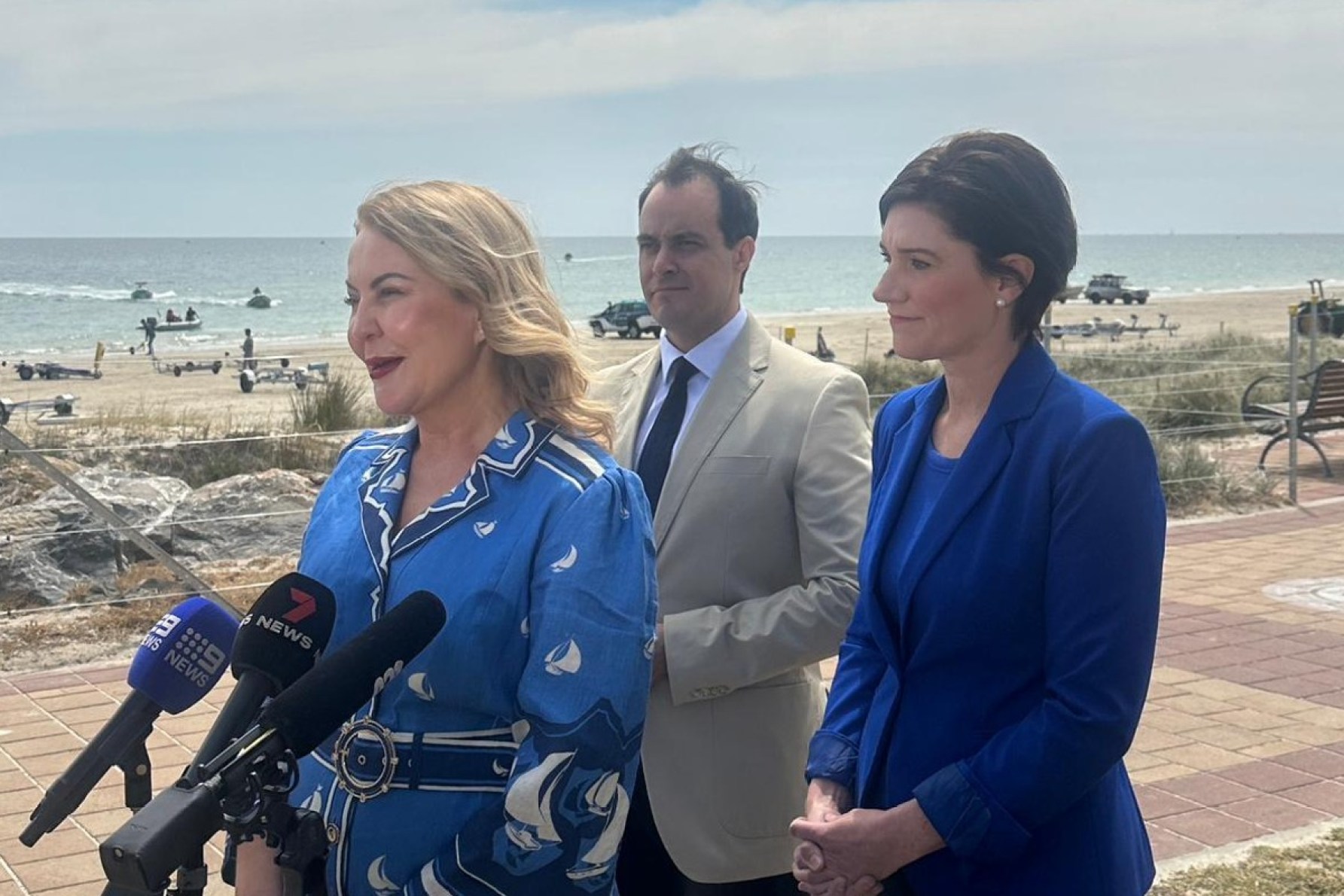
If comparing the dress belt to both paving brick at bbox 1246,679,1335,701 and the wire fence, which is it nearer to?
the wire fence

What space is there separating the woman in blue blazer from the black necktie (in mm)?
776

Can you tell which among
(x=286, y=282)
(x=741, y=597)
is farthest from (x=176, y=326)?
(x=741, y=597)

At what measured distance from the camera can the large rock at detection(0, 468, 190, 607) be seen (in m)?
8.52

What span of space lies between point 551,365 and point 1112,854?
113cm

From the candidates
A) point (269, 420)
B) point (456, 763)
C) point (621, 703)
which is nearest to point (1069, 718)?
point (621, 703)

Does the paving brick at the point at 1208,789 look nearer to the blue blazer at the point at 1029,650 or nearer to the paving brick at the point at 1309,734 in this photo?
the paving brick at the point at 1309,734

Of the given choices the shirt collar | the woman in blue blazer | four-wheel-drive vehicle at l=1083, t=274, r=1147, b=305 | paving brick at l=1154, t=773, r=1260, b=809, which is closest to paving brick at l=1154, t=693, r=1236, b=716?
paving brick at l=1154, t=773, r=1260, b=809

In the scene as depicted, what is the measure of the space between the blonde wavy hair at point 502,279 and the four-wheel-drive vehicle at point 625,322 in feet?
149

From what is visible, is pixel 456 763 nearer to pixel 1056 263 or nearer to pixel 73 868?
pixel 1056 263

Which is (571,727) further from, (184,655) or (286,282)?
(286,282)

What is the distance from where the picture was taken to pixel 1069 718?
2170mm

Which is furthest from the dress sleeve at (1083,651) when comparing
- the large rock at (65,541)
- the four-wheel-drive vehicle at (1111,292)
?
the four-wheel-drive vehicle at (1111,292)

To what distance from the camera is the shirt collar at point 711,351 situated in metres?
3.33

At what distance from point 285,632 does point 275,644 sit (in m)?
0.02
